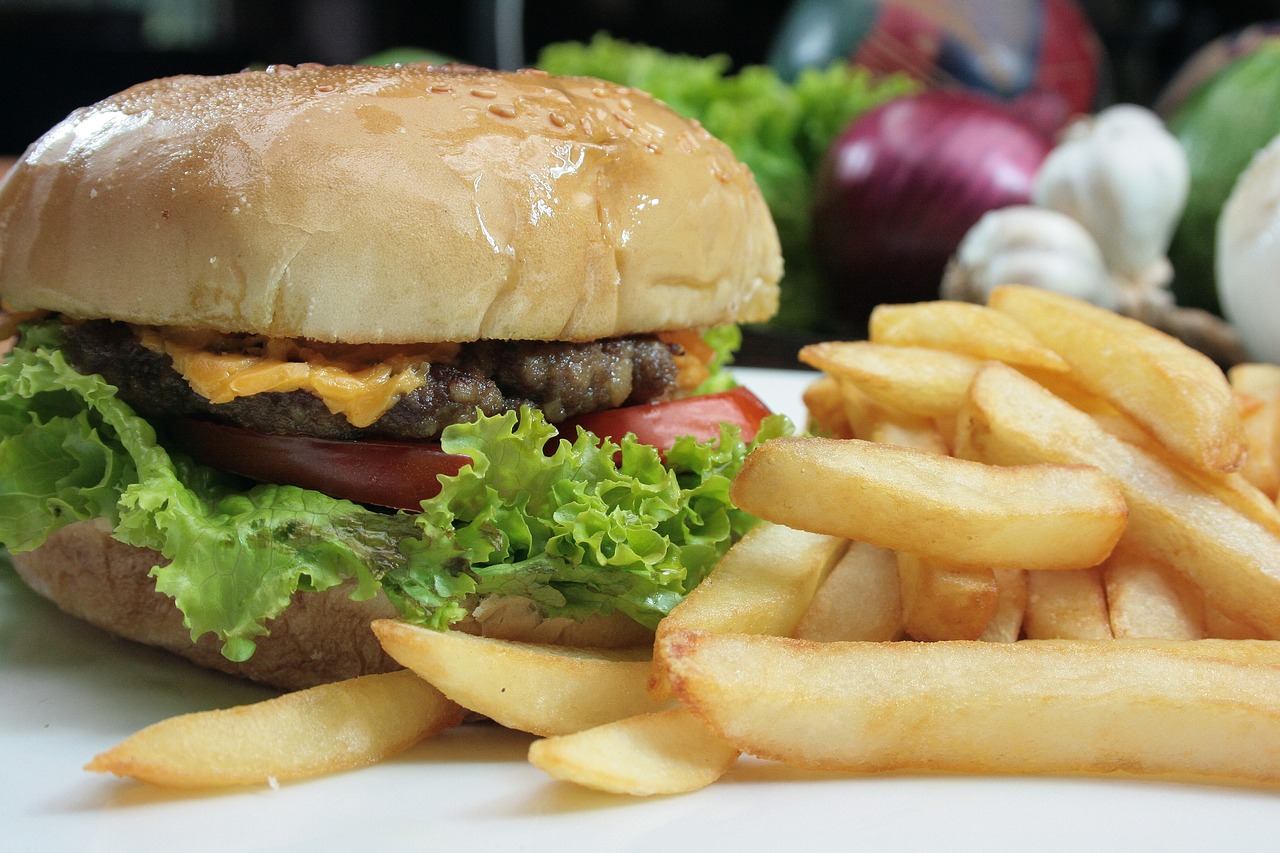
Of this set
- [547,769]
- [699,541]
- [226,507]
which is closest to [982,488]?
[699,541]

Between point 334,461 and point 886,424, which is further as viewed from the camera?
point 886,424

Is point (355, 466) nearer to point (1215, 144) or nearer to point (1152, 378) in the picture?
point (1152, 378)

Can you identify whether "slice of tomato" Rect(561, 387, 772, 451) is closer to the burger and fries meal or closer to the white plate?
the burger and fries meal

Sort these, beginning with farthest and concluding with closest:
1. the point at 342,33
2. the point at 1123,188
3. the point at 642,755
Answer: the point at 342,33
the point at 1123,188
the point at 642,755

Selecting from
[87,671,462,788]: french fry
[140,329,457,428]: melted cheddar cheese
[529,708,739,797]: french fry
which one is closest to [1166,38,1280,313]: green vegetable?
[140,329,457,428]: melted cheddar cheese

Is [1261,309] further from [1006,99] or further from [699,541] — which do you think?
[1006,99]

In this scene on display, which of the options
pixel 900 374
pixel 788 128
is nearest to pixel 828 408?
pixel 900 374

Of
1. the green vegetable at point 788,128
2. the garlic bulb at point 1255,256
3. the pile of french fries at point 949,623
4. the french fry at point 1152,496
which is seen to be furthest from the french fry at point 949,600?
the green vegetable at point 788,128
